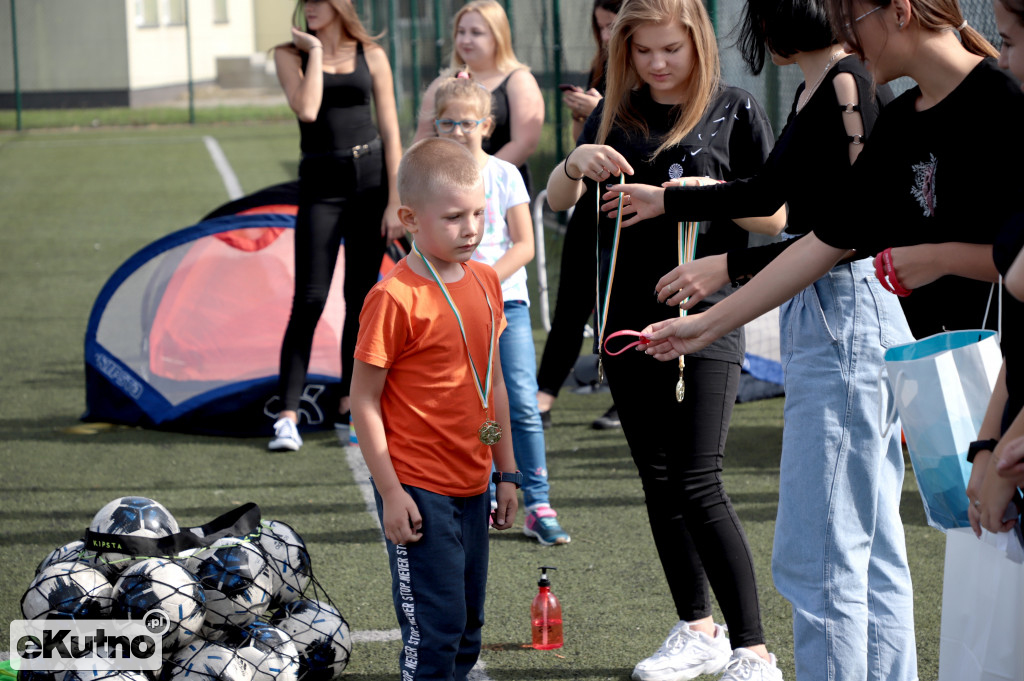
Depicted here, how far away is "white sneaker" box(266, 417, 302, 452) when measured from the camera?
6062 mm

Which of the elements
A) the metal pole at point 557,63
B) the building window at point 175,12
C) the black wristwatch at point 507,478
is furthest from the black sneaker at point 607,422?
the building window at point 175,12

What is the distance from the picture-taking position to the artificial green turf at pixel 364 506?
3838 millimetres

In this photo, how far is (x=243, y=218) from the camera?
6922 mm

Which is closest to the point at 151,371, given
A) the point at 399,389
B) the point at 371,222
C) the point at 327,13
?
the point at 371,222

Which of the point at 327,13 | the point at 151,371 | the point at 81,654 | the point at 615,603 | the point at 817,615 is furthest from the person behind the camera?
the point at 151,371

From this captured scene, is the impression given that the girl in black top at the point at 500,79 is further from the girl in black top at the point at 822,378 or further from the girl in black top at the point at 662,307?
the girl in black top at the point at 822,378

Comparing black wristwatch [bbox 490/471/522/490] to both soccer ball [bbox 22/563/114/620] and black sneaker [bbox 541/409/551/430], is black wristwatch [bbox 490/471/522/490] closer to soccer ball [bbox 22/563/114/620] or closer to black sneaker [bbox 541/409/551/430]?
soccer ball [bbox 22/563/114/620]

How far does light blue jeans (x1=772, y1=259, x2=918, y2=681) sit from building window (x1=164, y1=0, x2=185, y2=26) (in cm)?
3936

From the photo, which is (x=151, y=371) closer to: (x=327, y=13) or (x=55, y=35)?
(x=327, y=13)

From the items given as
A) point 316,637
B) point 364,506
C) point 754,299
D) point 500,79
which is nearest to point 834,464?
point 754,299

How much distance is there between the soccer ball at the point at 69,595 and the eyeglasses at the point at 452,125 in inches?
84.6

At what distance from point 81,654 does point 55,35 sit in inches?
1402

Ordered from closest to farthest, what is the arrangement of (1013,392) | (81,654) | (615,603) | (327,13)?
(1013,392)
(81,654)
(615,603)
(327,13)

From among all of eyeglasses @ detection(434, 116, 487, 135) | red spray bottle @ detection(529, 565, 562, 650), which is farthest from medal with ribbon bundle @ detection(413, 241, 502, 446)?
eyeglasses @ detection(434, 116, 487, 135)
